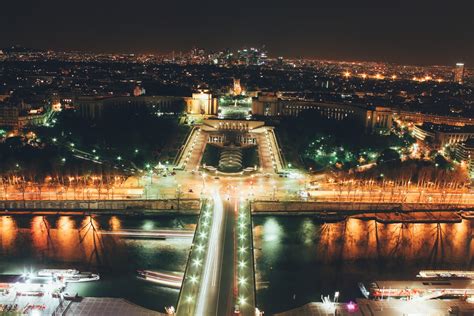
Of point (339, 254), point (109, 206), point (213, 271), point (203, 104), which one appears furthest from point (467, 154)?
point (203, 104)

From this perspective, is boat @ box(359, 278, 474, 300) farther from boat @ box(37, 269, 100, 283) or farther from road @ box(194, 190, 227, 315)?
boat @ box(37, 269, 100, 283)

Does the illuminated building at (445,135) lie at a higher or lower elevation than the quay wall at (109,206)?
higher

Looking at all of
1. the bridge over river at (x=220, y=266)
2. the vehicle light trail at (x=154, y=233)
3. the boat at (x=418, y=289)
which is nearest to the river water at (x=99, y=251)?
the vehicle light trail at (x=154, y=233)

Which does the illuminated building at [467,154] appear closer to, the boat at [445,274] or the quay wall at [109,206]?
the boat at [445,274]

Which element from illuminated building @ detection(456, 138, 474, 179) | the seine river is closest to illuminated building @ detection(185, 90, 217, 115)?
illuminated building @ detection(456, 138, 474, 179)

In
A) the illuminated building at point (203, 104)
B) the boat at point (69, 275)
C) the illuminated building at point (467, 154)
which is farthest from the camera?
the illuminated building at point (203, 104)
